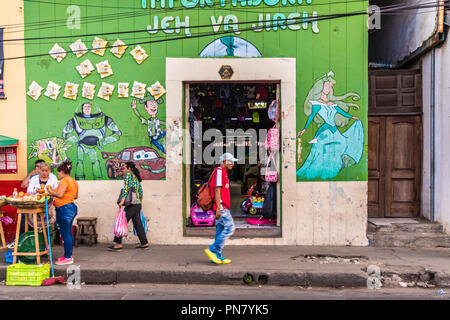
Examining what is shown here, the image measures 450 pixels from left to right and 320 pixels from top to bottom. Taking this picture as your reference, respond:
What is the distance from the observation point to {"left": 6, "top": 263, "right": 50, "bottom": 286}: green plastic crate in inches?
257

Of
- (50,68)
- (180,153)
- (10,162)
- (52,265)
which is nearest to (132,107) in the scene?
(180,153)

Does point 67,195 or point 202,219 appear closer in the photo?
point 67,195

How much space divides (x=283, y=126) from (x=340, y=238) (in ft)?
8.52

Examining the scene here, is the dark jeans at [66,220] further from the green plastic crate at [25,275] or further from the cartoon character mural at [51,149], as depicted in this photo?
the cartoon character mural at [51,149]

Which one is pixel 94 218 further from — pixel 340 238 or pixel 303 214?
pixel 340 238

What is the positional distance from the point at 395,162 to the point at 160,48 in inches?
229

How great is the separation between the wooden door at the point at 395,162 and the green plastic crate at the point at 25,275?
7008 millimetres

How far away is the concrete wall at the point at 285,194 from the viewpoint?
8.55 m

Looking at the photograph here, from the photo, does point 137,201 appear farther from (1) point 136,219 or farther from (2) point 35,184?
(2) point 35,184

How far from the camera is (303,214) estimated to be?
8.58 m

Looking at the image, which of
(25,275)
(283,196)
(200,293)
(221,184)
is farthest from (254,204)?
(25,275)

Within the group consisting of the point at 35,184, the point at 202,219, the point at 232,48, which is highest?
the point at 232,48

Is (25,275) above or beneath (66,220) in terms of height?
beneath

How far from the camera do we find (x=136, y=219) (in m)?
8.09
